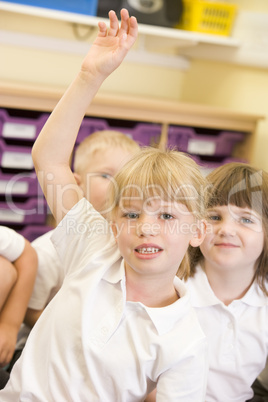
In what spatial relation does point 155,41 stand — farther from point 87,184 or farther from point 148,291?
point 148,291

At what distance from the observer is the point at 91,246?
3.24ft

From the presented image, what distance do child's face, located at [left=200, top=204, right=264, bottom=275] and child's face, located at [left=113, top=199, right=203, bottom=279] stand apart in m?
0.17

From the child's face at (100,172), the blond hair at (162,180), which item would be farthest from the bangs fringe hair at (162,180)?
the child's face at (100,172)

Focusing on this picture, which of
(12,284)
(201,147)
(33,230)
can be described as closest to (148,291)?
(12,284)

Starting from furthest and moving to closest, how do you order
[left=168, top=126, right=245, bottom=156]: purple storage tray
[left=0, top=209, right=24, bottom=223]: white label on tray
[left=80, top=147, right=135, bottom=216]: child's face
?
[left=168, top=126, right=245, bottom=156]: purple storage tray
[left=0, top=209, right=24, bottom=223]: white label on tray
[left=80, top=147, right=135, bottom=216]: child's face

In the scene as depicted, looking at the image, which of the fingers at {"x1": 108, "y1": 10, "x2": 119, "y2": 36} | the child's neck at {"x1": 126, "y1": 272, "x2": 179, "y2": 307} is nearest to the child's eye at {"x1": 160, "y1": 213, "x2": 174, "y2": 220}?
the child's neck at {"x1": 126, "y1": 272, "x2": 179, "y2": 307}

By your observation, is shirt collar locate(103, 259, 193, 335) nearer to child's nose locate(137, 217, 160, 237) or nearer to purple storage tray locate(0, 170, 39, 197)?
child's nose locate(137, 217, 160, 237)

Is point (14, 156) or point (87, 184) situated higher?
point (87, 184)

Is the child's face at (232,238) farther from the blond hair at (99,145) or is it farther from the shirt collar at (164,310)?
the blond hair at (99,145)

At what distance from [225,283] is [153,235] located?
0.96 feet

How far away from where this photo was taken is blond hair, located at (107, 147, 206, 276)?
0.91 metres

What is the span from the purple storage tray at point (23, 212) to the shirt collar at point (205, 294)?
45.1 inches

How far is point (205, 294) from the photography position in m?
1.09

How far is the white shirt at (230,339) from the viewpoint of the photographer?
107 cm
